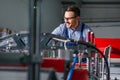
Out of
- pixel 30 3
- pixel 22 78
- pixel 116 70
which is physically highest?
pixel 30 3

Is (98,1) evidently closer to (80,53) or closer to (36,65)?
(80,53)

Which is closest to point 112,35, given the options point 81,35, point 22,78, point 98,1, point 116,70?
point 98,1

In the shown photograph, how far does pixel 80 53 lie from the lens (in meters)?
1.87

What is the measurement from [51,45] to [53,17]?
22.0 feet

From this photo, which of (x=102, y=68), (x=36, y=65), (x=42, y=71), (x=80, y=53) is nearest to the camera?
(x=36, y=65)

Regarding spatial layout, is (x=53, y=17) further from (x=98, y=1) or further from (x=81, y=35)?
(x=81, y=35)

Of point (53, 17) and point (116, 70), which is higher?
point (53, 17)

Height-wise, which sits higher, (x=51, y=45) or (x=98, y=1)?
(x=98, y=1)

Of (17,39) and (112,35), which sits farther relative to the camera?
(112,35)

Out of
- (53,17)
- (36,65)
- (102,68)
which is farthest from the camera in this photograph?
(53,17)

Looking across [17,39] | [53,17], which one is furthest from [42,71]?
[53,17]

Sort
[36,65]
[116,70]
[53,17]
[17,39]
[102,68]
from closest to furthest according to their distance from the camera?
1. [36,65]
2. [17,39]
3. [102,68]
4. [116,70]
5. [53,17]

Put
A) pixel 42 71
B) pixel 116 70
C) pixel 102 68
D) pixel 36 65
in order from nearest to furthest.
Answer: pixel 36 65 → pixel 42 71 → pixel 102 68 → pixel 116 70

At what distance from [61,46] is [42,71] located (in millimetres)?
782
